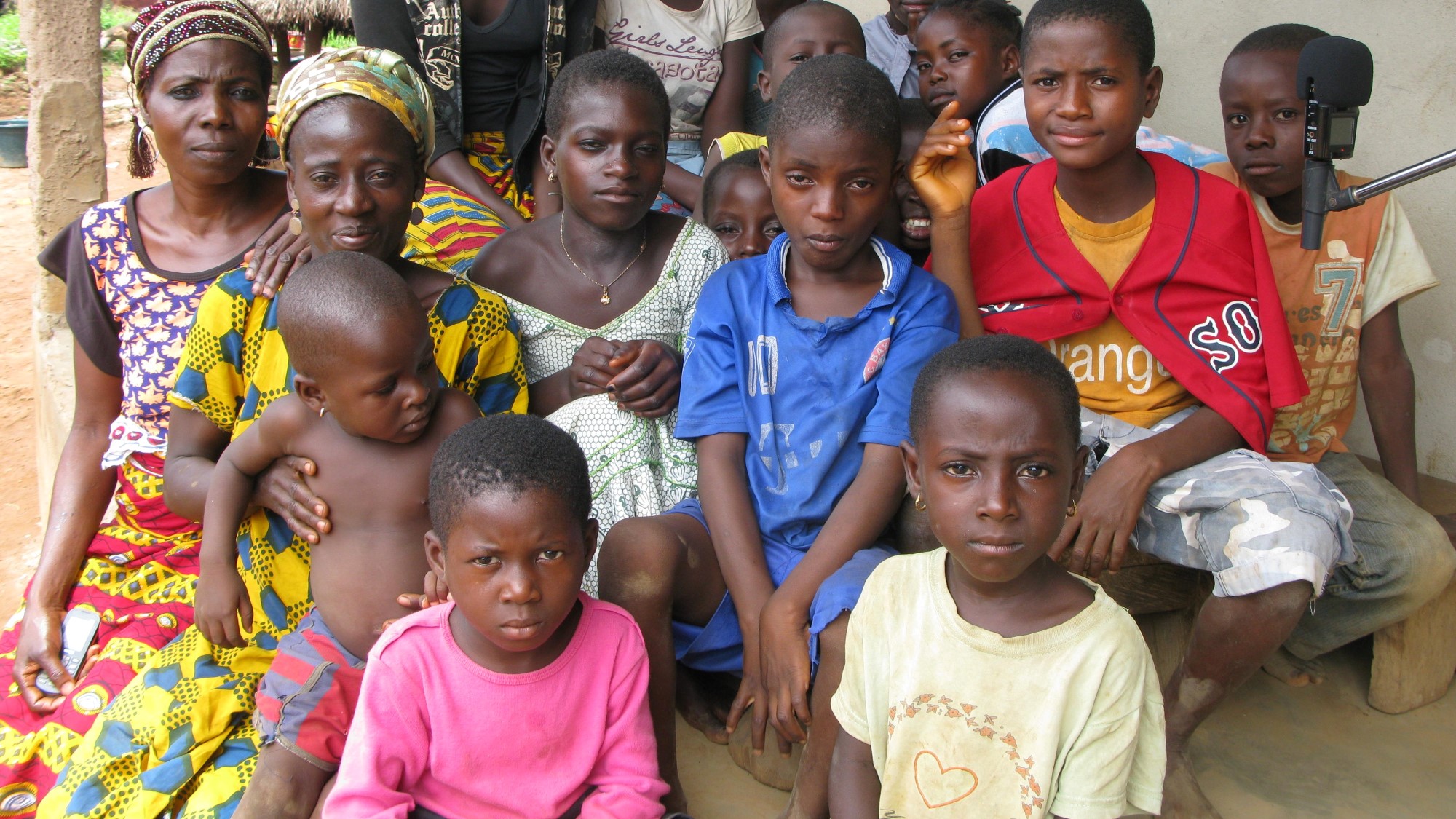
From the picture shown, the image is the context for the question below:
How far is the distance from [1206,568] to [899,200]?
1.25m

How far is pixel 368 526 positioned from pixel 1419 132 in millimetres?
3020

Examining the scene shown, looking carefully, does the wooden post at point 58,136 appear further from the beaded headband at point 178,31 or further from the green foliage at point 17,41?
the green foliage at point 17,41

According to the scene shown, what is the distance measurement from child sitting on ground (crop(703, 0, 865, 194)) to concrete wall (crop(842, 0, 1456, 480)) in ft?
4.10

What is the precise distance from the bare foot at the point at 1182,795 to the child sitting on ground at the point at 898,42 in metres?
2.35

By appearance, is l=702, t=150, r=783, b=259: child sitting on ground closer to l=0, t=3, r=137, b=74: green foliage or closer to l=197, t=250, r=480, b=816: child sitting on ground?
l=197, t=250, r=480, b=816: child sitting on ground

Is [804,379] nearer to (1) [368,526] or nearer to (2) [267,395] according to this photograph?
(1) [368,526]

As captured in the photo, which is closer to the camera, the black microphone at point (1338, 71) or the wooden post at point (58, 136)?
the black microphone at point (1338, 71)

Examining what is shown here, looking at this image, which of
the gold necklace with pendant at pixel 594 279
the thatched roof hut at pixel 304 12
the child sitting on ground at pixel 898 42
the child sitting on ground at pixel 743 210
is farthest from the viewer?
the thatched roof hut at pixel 304 12

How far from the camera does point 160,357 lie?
255 centimetres

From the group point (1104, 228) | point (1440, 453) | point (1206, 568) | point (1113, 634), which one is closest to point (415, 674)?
point (1113, 634)

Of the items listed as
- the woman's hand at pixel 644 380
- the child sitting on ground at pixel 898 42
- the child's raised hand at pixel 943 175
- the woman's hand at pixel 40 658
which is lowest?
the woman's hand at pixel 40 658

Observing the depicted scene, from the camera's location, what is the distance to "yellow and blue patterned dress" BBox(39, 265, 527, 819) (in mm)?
2055

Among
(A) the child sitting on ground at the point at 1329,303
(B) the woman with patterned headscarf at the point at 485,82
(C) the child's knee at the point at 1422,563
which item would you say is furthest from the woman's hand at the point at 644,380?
(C) the child's knee at the point at 1422,563

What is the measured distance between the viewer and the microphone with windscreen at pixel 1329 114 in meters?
1.88
